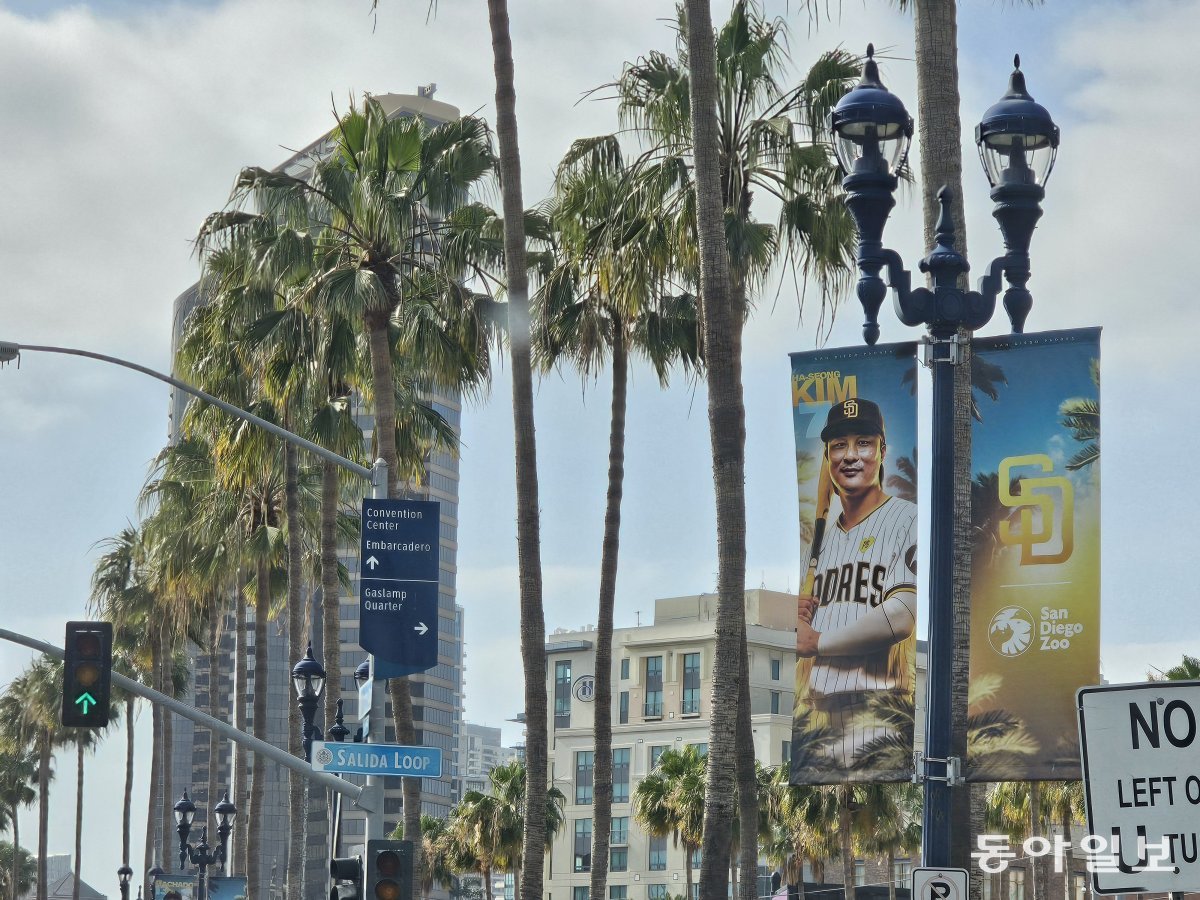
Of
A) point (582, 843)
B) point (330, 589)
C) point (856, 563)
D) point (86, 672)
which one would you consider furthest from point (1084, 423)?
point (582, 843)

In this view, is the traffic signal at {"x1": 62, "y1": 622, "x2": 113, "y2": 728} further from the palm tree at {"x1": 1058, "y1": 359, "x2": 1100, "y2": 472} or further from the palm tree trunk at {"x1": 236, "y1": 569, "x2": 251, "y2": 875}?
the palm tree trunk at {"x1": 236, "y1": 569, "x2": 251, "y2": 875}

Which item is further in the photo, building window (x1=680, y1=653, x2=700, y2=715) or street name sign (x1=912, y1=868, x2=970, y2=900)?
building window (x1=680, y1=653, x2=700, y2=715)

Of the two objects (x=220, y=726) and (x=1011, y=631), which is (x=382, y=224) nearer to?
(x=220, y=726)

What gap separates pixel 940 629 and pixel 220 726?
1111cm

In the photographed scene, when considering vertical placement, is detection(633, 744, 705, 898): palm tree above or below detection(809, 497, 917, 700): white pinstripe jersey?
below

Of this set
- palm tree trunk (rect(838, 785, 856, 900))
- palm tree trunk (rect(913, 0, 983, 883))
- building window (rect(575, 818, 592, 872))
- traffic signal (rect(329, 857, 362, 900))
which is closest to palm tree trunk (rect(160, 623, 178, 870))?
palm tree trunk (rect(838, 785, 856, 900))

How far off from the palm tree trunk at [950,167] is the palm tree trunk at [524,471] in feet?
25.0

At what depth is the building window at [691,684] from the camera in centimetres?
10554

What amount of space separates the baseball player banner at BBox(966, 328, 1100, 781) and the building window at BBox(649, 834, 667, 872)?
84647 millimetres

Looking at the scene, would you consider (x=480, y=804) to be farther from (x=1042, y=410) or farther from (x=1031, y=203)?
(x=1031, y=203)

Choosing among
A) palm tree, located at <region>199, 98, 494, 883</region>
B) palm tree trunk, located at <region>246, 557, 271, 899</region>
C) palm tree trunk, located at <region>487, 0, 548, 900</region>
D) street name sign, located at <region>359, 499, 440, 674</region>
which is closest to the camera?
street name sign, located at <region>359, 499, 440, 674</region>

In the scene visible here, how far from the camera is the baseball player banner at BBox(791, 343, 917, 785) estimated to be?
17906mm

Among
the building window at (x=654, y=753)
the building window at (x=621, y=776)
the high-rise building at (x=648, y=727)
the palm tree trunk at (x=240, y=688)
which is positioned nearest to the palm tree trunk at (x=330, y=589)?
the palm tree trunk at (x=240, y=688)

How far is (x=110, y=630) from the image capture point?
19.7 meters
